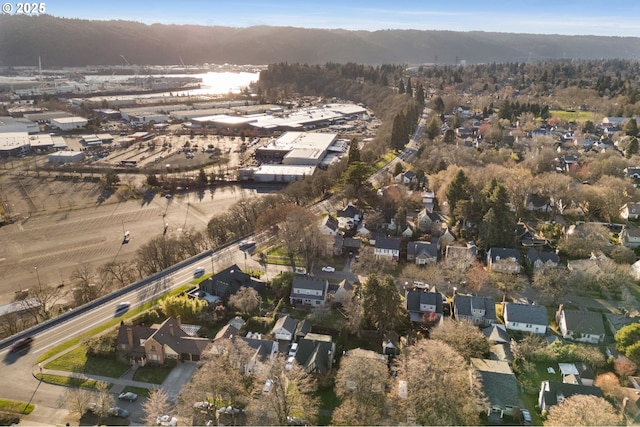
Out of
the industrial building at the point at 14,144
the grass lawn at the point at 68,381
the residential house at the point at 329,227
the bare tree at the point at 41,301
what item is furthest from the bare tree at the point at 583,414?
the industrial building at the point at 14,144

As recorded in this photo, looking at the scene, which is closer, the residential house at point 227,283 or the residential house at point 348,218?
the residential house at point 227,283

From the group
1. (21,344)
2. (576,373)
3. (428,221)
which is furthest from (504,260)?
(21,344)

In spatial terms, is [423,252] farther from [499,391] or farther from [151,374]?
[151,374]

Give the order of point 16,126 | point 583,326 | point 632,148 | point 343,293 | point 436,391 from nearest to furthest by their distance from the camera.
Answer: point 436,391, point 583,326, point 343,293, point 632,148, point 16,126

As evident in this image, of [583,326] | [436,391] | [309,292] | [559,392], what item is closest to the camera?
[436,391]

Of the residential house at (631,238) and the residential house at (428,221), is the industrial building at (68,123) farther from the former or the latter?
the residential house at (631,238)

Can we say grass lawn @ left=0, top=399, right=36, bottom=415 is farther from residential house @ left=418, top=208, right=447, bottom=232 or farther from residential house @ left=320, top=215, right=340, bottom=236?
residential house @ left=418, top=208, right=447, bottom=232
